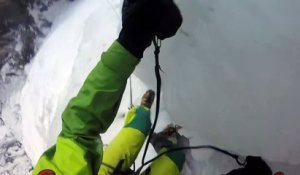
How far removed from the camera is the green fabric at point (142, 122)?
1.58 m

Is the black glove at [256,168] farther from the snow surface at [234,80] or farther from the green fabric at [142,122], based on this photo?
the green fabric at [142,122]

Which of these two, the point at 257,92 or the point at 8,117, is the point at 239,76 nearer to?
the point at 257,92

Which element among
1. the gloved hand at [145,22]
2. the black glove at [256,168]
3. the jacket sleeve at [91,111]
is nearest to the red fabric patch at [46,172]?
the jacket sleeve at [91,111]

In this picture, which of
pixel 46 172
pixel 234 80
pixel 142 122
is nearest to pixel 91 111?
pixel 46 172

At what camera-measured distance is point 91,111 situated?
95cm

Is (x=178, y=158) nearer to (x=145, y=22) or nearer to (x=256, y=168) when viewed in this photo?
(x=256, y=168)

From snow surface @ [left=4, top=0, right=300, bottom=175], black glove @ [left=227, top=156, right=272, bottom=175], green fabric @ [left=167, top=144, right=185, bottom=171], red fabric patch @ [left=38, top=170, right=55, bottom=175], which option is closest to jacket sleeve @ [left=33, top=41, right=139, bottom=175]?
red fabric patch @ [left=38, top=170, right=55, bottom=175]

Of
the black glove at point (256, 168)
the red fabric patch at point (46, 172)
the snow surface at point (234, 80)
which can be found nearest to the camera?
the red fabric patch at point (46, 172)

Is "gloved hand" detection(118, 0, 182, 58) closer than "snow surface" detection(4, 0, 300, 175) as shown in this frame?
Yes

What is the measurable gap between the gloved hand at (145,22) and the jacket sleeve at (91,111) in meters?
0.03

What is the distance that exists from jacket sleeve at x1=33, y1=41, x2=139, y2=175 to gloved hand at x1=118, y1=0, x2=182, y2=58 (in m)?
0.03

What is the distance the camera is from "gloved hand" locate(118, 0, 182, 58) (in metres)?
0.91

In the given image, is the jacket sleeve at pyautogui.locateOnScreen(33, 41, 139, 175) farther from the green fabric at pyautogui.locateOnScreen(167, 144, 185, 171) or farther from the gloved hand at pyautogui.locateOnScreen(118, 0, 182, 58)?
the green fabric at pyautogui.locateOnScreen(167, 144, 185, 171)

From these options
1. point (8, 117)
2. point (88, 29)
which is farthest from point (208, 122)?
point (8, 117)
